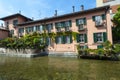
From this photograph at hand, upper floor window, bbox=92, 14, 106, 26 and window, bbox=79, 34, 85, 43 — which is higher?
upper floor window, bbox=92, 14, 106, 26

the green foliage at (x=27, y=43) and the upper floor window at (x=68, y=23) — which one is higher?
the upper floor window at (x=68, y=23)

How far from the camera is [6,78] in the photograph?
9109 mm

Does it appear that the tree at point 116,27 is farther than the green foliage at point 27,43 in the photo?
No

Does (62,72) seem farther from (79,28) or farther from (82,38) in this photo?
(79,28)

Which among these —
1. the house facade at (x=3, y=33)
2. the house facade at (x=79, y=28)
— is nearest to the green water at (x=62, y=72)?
the house facade at (x=79, y=28)

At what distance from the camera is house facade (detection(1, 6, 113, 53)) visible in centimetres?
2252

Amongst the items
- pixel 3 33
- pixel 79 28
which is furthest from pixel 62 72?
pixel 3 33

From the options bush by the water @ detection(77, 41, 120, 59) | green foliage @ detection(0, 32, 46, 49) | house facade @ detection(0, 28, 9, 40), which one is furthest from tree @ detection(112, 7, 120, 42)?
house facade @ detection(0, 28, 9, 40)

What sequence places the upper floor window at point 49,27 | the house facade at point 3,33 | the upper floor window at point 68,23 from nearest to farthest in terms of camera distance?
1. the upper floor window at point 68,23
2. the upper floor window at point 49,27
3. the house facade at point 3,33

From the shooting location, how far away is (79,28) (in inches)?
989

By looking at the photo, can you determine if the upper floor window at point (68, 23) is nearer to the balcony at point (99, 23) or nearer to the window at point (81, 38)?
the window at point (81, 38)

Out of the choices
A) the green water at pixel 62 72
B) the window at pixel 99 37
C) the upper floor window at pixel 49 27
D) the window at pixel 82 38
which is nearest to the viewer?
the green water at pixel 62 72

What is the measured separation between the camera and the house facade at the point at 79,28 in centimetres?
2252

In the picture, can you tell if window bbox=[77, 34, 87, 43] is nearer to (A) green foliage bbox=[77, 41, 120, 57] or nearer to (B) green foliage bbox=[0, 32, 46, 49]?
(A) green foliage bbox=[77, 41, 120, 57]
